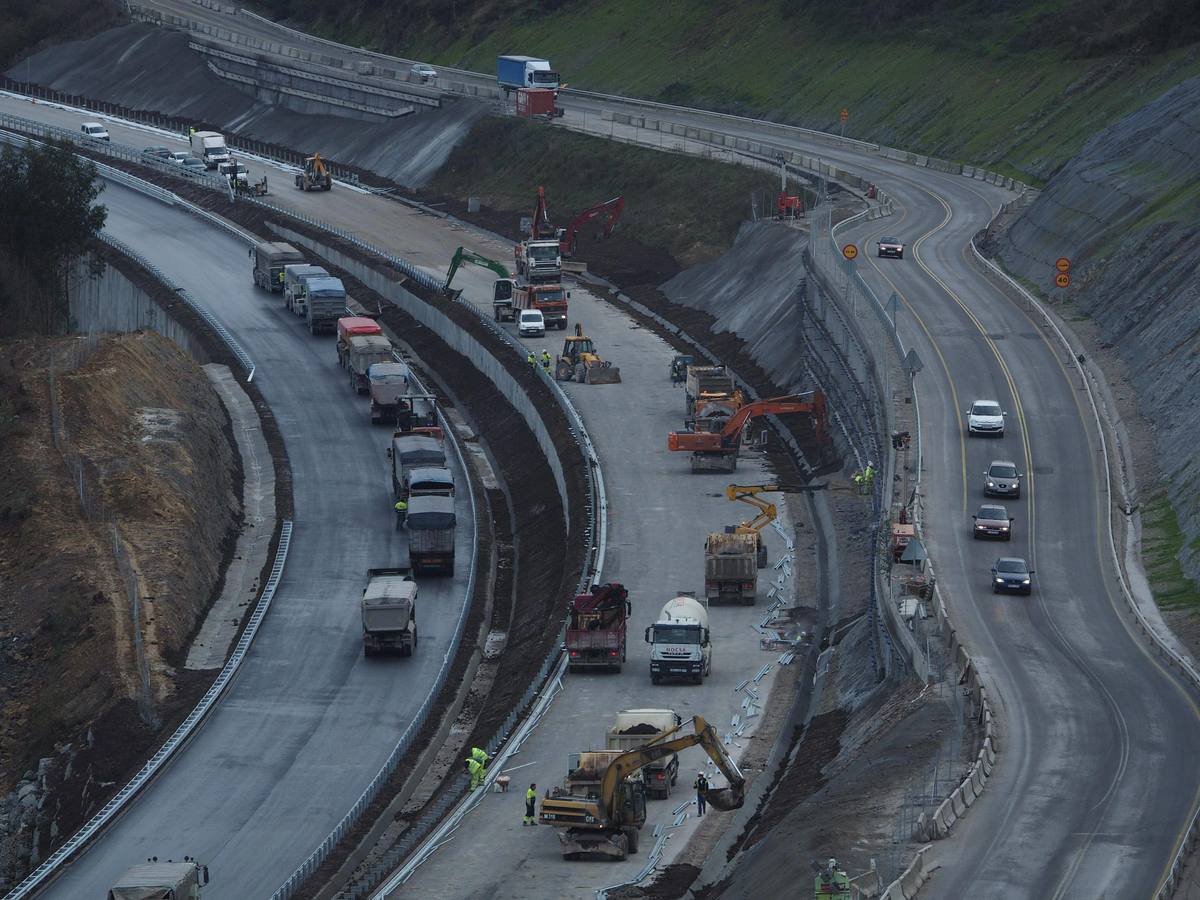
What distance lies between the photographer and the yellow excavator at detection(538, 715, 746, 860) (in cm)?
4478

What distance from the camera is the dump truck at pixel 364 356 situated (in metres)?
95.5

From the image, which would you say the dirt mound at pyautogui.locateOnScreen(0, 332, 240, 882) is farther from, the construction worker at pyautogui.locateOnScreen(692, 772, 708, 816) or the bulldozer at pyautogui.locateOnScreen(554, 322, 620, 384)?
the construction worker at pyautogui.locateOnScreen(692, 772, 708, 816)

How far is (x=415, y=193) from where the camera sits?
14325cm

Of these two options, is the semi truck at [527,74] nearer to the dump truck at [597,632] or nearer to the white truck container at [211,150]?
the white truck container at [211,150]

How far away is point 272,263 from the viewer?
116m

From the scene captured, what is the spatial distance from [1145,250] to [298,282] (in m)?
49.5

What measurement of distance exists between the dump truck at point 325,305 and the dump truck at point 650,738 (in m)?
60.9

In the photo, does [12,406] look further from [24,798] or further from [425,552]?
[24,798]

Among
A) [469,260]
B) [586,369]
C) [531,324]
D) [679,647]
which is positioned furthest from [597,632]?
[469,260]

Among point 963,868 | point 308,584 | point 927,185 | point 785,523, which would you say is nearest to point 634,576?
point 785,523

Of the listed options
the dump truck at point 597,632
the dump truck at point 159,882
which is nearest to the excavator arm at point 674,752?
the dump truck at point 597,632

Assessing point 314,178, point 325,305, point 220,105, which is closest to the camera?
point 325,305

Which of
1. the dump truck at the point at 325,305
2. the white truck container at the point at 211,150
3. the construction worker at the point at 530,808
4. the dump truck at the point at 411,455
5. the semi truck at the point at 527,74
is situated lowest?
the construction worker at the point at 530,808

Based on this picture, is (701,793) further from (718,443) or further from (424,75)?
(424,75)
